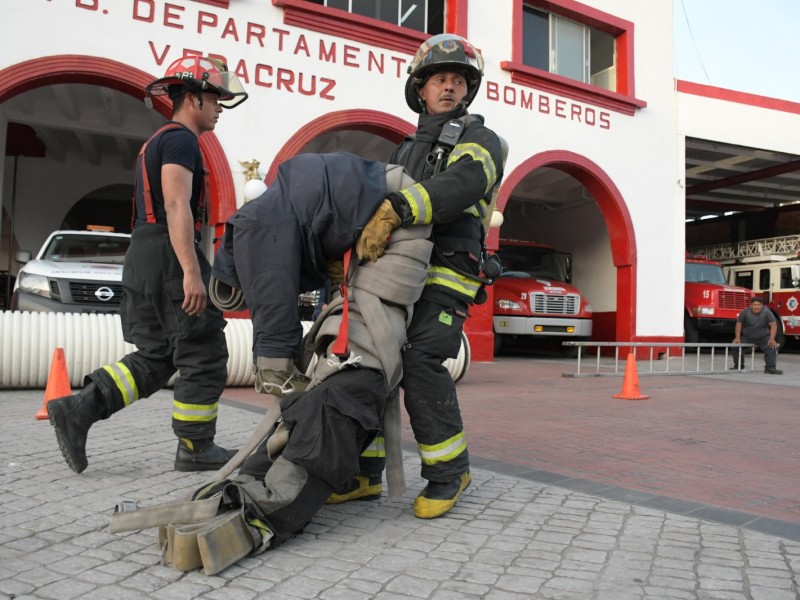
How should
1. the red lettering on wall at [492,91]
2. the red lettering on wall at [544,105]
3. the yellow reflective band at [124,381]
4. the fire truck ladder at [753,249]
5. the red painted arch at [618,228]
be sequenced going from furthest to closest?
1. the fire truck ladder at [753,249]
2. the red painted arch at [618,228]
3. the red lettering on wall at [544,105]
4. the red lettering on wall at [492,91]
5. the yellow reflective band at [124,381]

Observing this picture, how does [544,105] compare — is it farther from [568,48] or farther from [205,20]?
[205,20]

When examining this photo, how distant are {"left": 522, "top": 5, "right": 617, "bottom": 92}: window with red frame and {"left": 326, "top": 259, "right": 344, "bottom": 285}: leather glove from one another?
12.4m

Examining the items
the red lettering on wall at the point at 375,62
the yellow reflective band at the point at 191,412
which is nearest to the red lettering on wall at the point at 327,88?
the red lettering on wall at the point at 375,62

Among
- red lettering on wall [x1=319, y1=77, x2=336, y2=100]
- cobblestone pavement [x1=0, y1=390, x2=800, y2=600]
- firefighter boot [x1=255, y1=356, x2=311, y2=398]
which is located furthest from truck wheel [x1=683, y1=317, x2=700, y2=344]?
firefighter boot [x1=255, y1=356, x2=311, y2=398]

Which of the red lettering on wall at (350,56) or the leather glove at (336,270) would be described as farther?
the red lettering on wall at (350,56)

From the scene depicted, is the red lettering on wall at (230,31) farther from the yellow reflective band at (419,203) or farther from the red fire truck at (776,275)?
the red fire truck at (776,275)

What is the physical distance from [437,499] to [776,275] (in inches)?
723

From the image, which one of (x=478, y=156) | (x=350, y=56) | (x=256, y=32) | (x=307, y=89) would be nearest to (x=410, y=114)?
(x=350, y=56)

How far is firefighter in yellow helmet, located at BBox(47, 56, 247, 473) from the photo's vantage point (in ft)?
10.6

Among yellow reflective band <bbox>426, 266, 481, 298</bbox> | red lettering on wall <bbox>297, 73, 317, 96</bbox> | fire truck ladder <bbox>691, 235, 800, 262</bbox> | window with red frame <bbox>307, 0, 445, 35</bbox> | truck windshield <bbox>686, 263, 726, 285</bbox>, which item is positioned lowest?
yellow reflective band <bbox>426, 266, 481, 298</bbox>

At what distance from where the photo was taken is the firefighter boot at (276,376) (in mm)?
2443

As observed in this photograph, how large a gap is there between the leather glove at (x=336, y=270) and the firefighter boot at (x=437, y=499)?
911 millimetres

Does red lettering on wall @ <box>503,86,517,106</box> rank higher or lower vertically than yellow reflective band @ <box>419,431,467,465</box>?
higher

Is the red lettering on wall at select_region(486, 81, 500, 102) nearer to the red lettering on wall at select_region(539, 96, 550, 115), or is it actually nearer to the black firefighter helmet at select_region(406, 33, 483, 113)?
the red lettering on wall at select_region(539, 96, 550, 115)
